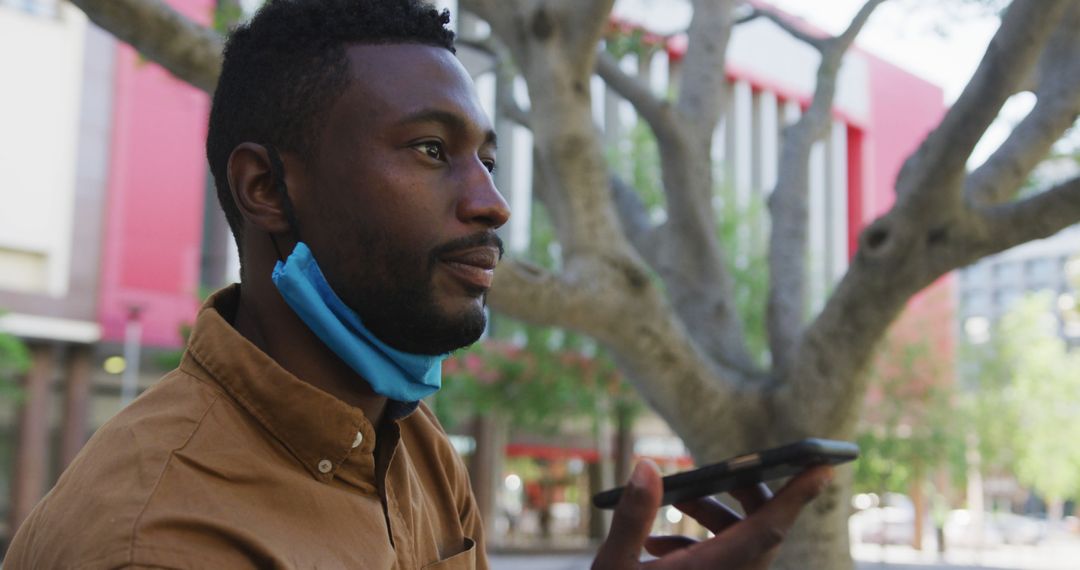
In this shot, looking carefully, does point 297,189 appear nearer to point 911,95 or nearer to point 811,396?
point 811,396

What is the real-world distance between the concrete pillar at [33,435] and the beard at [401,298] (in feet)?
75.7

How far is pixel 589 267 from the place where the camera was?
5.21 m

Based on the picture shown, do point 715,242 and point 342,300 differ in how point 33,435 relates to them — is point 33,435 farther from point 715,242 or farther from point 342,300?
point 342,300

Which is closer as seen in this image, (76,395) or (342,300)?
(342,300)

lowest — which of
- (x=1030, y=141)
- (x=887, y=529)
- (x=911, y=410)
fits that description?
(x=887, y=529)

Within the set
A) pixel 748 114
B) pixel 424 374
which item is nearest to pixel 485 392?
pixel 748 114

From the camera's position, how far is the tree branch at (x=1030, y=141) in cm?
521

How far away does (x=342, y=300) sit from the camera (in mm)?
1512

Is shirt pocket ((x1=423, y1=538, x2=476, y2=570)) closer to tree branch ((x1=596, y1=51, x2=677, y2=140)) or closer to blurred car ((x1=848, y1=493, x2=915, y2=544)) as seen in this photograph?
tree branch ((x1=596, y1=51, x2=677, y2=140))

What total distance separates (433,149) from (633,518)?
0.56 metres

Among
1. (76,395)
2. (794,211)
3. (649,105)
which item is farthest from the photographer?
(76,395)

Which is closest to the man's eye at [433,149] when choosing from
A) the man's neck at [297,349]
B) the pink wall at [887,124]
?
the man's neck at [297,349]

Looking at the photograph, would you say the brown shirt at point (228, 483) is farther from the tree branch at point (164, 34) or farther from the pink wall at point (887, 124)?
the pink wall at point (887, 124)

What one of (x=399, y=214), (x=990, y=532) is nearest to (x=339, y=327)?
(x=399, y=214)
